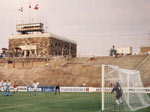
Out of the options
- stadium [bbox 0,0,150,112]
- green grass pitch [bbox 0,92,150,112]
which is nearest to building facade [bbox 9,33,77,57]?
stadium [bbox 0,0,150,112]

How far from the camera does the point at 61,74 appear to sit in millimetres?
63219

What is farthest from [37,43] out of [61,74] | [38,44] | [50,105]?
[50,105]

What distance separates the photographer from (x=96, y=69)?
205 feet

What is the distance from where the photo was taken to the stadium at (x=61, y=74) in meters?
28.1

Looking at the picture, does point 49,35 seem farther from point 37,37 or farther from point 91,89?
point 91,89

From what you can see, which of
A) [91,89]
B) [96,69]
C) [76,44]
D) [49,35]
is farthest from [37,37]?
[91,89]

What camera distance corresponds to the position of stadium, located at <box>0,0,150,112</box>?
1106 inches

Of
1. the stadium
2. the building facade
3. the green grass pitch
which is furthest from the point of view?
the building facade

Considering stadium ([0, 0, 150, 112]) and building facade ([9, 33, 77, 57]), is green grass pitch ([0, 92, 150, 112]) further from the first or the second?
building facade ([9, 33, 77, 57])

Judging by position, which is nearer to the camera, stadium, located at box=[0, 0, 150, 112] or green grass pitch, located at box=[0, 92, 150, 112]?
green grass pitch, located at box=[0, 92, 150, 112]

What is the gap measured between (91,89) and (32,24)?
64.9 meters

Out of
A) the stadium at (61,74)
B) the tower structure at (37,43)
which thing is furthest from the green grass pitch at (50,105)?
the tower structure at (37,43)

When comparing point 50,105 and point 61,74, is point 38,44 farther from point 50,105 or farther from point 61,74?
point 50,105

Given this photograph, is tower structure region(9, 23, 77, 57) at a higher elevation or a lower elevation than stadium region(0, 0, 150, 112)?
higher
